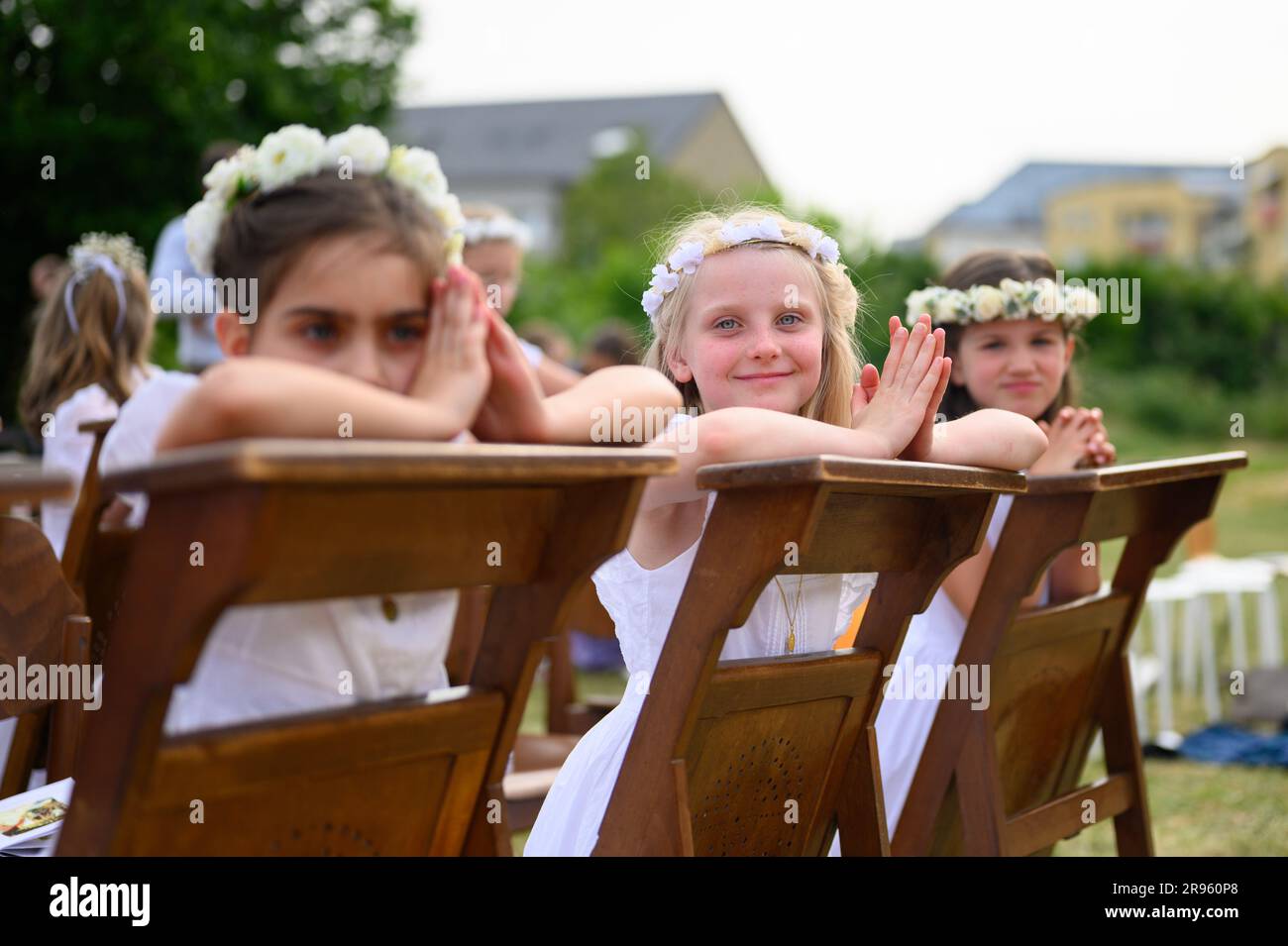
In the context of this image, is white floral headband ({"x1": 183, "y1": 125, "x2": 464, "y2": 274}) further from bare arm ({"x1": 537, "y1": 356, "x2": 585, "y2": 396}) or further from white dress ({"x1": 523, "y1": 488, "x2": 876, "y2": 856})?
bare arm ({"x1": 537, "y1": 356, "x2": 585, "y2": 396})

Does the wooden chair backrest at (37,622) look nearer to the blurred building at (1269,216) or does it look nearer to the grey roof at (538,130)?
the blurred building at (1269,216)

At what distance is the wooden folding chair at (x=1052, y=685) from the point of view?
10.4 ft

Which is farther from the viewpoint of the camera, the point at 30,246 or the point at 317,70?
the point at 317,70

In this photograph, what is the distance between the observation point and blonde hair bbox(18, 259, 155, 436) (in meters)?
5.12

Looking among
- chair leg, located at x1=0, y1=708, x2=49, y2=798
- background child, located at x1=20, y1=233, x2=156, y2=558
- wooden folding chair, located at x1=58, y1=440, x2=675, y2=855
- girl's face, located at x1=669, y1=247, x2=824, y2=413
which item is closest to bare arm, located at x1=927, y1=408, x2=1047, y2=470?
girl's face, located at x1=669, y1=247, x2=824, y2=413

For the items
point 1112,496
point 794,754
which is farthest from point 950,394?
point 794,754

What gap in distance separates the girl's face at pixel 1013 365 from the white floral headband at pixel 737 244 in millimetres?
1210

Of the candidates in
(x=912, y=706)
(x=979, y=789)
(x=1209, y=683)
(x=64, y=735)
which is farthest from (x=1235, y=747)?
(x=64, y=735)

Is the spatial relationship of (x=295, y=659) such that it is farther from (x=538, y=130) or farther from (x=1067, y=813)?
(x=538, y=130)

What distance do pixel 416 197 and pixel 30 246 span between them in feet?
51.2

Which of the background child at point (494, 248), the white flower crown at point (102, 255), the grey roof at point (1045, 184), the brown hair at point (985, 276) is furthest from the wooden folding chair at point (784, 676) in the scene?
the grey roof at point (1045, 184)

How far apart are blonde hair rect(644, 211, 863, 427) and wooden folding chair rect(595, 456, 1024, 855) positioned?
2.20 ft
